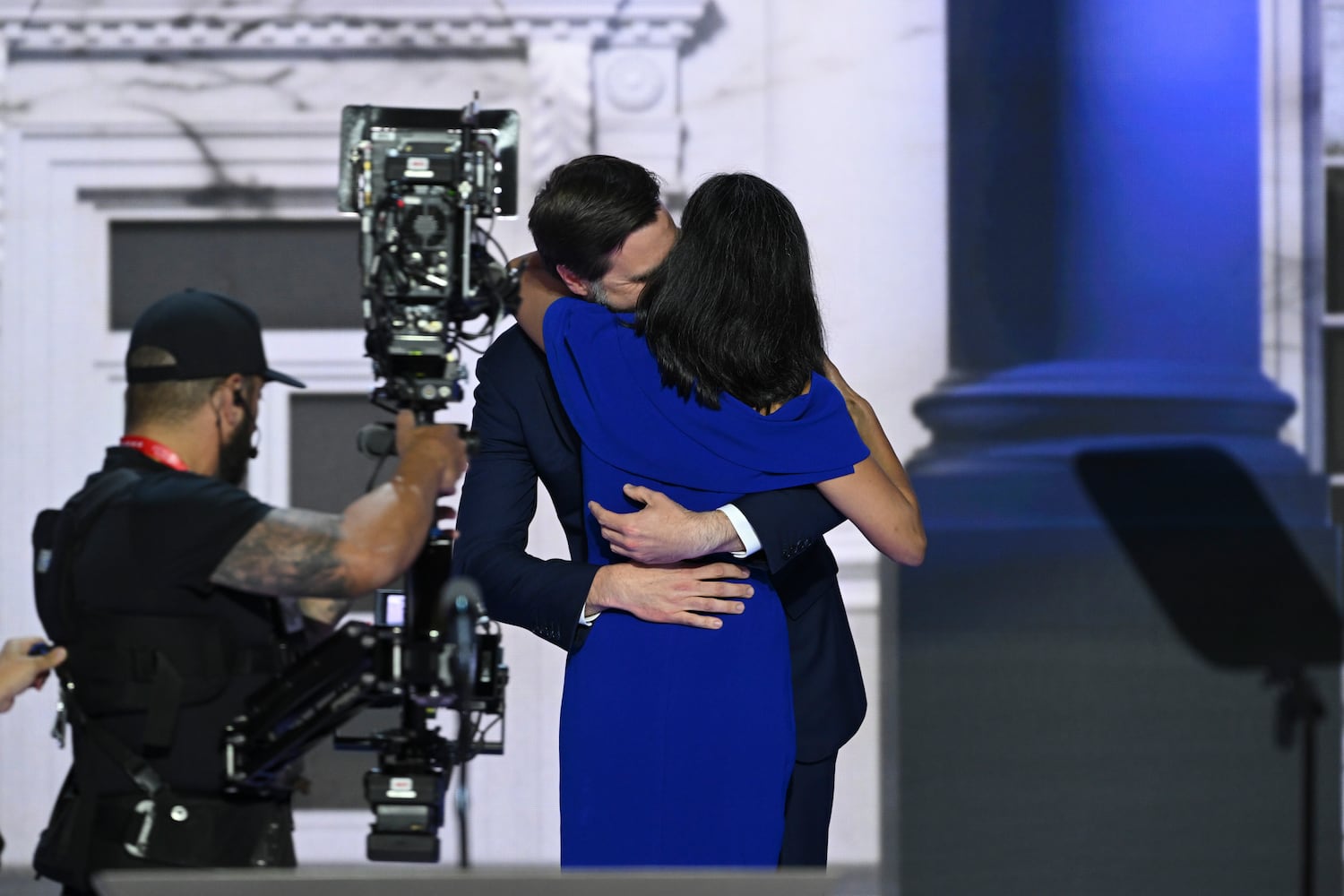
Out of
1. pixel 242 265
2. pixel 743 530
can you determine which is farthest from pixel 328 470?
pixel 743 530

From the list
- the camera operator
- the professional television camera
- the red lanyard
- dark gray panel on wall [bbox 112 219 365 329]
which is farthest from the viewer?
dark gray panel on wall [bbox 112 219 365 329]

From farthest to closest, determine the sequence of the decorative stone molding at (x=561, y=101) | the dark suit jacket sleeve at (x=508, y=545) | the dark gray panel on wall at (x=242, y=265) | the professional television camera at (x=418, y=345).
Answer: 1. the dark gray panel on wall at (x=242, y=265)
2. the decorative stone molding at (x=561, y=101)
3. the dark suit jacket sleeve at (x=508, y=545)
4. the professional television camera at (x=418, y=345)

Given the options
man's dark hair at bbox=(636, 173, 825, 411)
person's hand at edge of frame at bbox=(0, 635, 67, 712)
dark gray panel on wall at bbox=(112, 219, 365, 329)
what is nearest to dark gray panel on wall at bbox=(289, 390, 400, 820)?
dark gray panel on wall at bbox=(112, 219, 365, 329)

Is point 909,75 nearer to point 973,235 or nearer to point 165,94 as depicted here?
point 973,235

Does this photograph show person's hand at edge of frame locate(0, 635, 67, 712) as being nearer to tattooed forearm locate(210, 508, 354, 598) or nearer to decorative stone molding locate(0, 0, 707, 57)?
tattooed forearm locate(210, 508, 354, 598)

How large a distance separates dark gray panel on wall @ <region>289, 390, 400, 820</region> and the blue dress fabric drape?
274 centimetres

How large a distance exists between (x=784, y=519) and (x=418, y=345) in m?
0.47

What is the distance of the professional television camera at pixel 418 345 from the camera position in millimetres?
1785

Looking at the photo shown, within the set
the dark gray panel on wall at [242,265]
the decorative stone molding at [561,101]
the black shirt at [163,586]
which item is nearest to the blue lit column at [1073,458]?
the decorative stone molding at [561,101]

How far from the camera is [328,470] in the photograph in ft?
14.9

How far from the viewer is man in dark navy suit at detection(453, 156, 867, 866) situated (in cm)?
183

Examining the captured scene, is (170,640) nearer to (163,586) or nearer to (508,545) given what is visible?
(163,586)

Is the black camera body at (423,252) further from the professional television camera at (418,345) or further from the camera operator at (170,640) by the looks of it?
the camera operator at (170,640)

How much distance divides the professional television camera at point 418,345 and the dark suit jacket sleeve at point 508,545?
0.18ft
